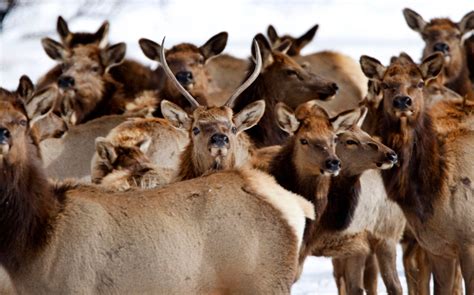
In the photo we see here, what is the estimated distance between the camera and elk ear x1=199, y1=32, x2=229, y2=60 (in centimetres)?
1361

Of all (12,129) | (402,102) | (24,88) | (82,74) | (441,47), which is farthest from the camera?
(441,47)

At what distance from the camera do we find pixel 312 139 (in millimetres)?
10750

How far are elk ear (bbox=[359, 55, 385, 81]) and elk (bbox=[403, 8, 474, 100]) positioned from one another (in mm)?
3250

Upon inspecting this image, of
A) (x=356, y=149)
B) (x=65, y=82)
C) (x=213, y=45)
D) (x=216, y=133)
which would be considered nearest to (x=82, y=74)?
(x=65, y=82)

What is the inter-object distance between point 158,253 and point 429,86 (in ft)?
17.5

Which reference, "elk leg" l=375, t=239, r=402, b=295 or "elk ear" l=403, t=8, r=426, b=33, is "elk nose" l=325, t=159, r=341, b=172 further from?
"elk ear" l=403, t=8, r=426, b=33

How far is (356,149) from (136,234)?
10.0ft

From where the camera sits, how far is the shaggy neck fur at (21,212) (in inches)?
330

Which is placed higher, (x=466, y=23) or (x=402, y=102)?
(x=402, y=102)

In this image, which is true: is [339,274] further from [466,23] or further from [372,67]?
[466,23]

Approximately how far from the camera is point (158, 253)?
28.1 ft

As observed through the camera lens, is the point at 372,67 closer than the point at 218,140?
No

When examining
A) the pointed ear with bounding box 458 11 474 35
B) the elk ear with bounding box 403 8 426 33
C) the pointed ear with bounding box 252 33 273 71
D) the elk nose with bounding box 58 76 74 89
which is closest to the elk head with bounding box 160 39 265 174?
the pointed ear with bounding box 252 33 273 71

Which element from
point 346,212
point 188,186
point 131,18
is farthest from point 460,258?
point 131,18
